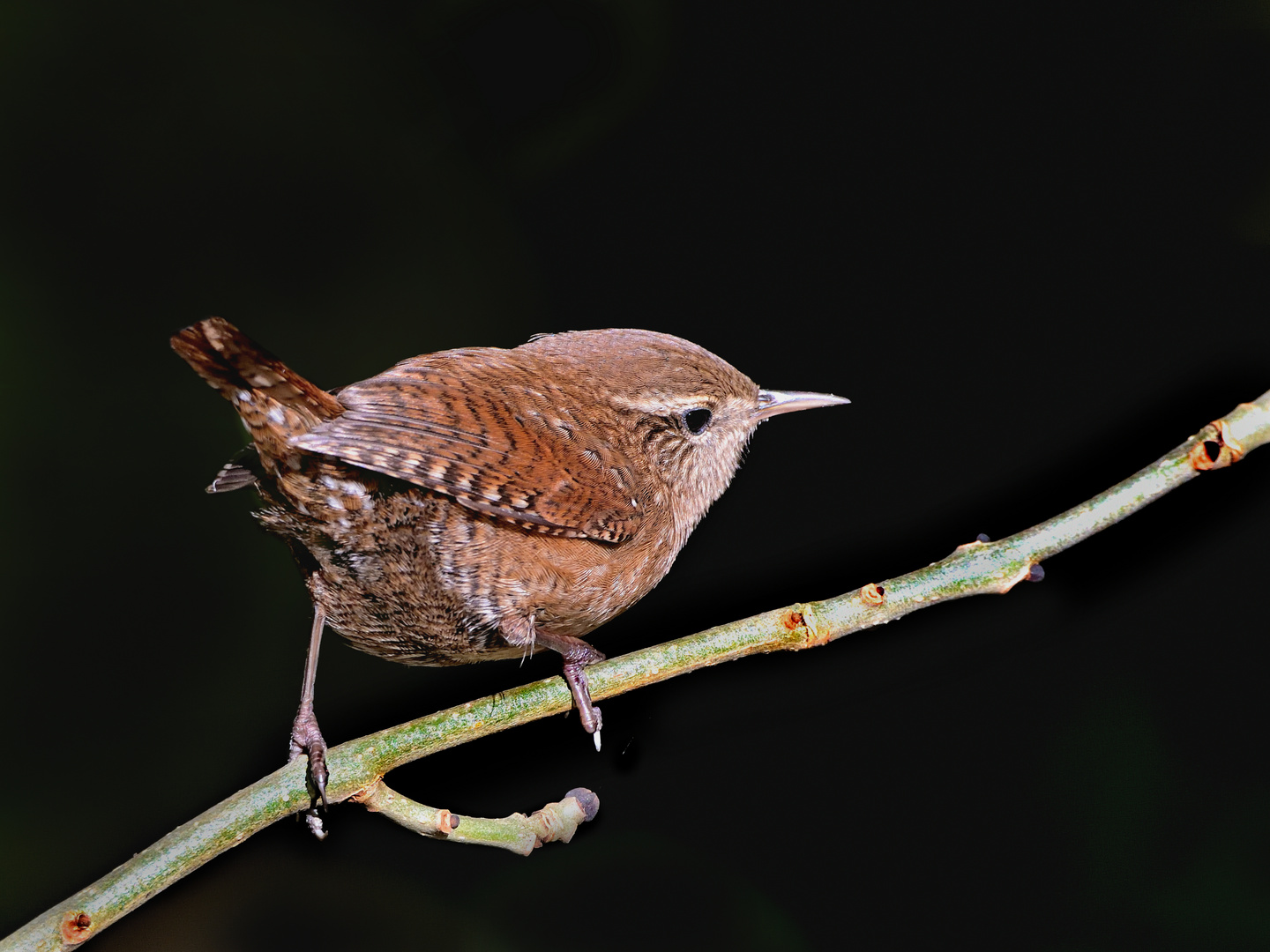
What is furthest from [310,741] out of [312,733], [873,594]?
[873,594]

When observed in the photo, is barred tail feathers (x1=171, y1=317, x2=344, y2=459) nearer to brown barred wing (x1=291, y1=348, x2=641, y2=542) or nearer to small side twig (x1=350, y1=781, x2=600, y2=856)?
brown barred wing (x1=291, y1=348, x2=641, y2=542)

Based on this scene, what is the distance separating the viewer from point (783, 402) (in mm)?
2113

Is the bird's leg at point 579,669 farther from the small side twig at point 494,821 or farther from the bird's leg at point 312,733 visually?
the bird's leg at point 312,733

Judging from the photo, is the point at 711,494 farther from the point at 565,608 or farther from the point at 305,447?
the point at 305,447

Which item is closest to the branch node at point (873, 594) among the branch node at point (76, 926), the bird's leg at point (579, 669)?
the bird's leg at point (579, 669)

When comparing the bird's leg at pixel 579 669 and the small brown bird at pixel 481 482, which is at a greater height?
the small brown bird at pixel 481 482

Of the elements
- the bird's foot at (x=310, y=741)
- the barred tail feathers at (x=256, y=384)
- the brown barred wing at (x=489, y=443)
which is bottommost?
the bird's foot at (x=310, y=741)

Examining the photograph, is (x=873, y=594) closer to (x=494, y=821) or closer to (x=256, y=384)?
(x=494, y=821)

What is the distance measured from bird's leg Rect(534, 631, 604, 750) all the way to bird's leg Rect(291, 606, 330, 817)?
1.35ft

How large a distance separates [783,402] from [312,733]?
1114 millimetres

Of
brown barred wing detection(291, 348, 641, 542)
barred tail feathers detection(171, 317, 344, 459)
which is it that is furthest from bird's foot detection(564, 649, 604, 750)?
barred tail feathers detection(171, 317, 344, 459)

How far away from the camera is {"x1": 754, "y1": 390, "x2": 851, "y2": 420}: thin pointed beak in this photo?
207cm

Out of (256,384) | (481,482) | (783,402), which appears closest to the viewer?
(256,384)

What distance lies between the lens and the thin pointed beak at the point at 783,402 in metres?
2.07
